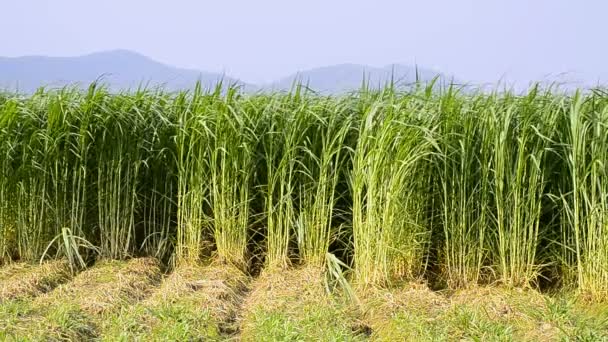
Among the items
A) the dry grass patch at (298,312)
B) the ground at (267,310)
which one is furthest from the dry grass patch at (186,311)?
the dry grass patch at (298,312)

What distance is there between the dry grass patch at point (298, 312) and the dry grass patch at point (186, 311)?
129mm

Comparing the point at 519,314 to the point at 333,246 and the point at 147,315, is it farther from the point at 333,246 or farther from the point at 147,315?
the point at 147,315

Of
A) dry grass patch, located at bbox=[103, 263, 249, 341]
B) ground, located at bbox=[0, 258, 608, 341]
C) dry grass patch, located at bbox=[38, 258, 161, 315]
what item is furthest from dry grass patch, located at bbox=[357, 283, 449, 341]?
dry grass patch, located at bbox=[38, 258, 161, 315]

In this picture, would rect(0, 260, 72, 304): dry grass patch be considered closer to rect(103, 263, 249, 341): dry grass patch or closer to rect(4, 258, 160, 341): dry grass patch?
rect(4, 258, 160, 341): dry grass patch

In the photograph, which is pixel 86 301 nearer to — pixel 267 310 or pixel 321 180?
pixel 267 310

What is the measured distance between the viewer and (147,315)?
376 cm

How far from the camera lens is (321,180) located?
484 cm

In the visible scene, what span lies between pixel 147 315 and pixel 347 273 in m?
1.66

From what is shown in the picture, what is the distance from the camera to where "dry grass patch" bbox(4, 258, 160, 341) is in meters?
3.52

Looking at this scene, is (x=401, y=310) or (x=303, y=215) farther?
(x=303, y=215)

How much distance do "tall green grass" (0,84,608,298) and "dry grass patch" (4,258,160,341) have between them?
0.33 meters

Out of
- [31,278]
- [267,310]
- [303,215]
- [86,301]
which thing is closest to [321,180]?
[303,215]

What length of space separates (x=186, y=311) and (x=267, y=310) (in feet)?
1.58

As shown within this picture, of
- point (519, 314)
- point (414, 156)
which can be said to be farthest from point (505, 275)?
point (414, 156)
